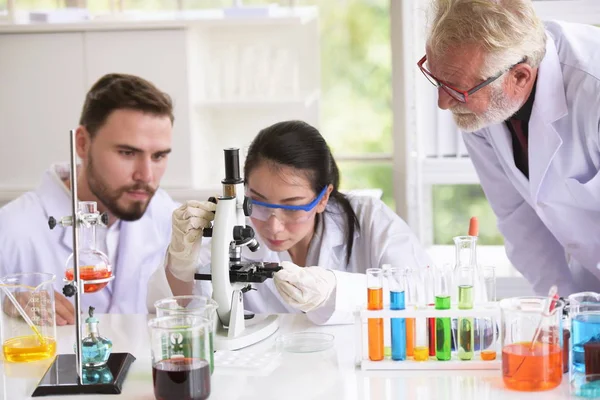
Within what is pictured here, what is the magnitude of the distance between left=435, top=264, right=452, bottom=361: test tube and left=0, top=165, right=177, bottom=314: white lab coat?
1.41m

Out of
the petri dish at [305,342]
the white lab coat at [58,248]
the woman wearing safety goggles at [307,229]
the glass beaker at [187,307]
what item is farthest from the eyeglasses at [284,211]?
the white lab coat at [58,248]

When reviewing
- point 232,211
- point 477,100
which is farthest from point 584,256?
point 232,211

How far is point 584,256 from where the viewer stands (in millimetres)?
2430

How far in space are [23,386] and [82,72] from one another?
2.42m

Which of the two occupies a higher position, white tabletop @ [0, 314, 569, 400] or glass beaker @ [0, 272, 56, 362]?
glass beaker @ [0, 272, 56, 362]

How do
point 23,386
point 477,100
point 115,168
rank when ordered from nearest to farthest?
1. point 23,386
2. point 477,100
3. point 115,168

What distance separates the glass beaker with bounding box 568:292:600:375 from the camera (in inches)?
61.3

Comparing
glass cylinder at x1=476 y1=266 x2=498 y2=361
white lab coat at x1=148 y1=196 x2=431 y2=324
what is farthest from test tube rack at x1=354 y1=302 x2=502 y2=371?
white lab coat at x1=148 y1=196 x2=431 y2=324

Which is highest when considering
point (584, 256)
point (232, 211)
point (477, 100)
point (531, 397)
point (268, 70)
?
point (268, 70)

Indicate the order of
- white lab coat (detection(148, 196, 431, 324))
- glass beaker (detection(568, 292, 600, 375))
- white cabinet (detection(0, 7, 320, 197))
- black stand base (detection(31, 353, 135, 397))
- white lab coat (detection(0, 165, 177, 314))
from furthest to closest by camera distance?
white cabinet (detection(0, 7, 320, 197))
white lab coat (detection(0, 165, 177, 314))
white lab coat (detection(148, 196, 431, 324))
black stand base (detection(31, 353, 135, 397))
glass beaker (detection(568, 292, 600, 375))

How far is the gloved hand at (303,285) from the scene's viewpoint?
192 cm

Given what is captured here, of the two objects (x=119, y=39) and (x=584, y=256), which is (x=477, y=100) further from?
(x=119, y=39)

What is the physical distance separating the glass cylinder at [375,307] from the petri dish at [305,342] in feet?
0.62

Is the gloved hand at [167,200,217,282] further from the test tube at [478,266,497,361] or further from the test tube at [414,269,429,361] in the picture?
the test tube at [478,266,497,361]
